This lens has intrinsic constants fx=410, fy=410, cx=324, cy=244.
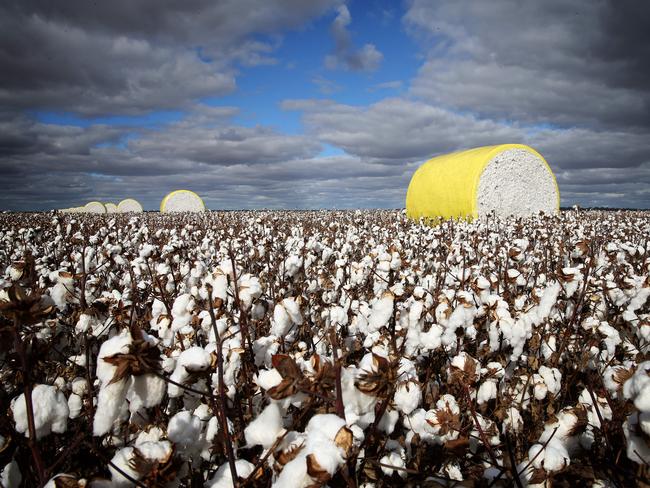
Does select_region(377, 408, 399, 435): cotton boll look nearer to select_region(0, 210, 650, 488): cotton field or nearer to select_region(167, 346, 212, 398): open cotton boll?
select_region(0, 210, 650, 488): cotton field

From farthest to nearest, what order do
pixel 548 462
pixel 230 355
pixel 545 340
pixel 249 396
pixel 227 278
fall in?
pixel 545 340 < pixel 227 278 < pixel 249 396 < pixel 230 355 < pixel 548 462

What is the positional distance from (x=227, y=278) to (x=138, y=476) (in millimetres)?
1483

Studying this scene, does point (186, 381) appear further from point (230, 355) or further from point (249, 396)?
point (249, 396)

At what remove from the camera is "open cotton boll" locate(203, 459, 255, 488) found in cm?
160

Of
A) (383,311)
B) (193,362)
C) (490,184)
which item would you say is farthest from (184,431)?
(490,184)

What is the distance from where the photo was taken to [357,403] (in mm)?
1491

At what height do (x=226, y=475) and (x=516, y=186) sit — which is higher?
(x=516, y=186)

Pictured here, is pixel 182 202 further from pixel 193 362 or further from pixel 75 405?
pixel 193 362

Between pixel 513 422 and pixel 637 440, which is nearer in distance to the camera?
pixel 637 440

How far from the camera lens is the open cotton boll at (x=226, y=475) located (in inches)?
63.1

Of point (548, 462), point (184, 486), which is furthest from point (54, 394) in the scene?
point (548, 462)

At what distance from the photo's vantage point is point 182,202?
3684cm

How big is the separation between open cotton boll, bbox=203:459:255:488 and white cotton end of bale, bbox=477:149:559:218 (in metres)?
17.7

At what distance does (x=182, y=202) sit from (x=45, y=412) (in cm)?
3728
